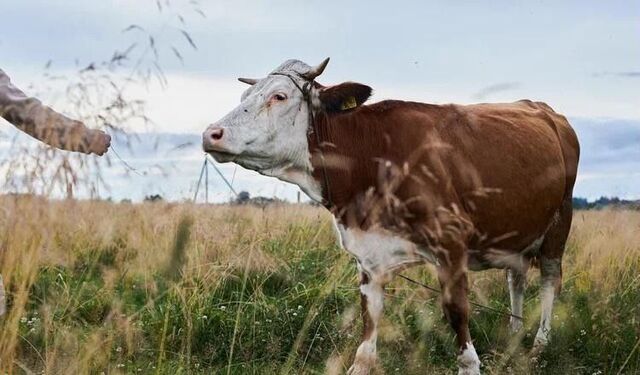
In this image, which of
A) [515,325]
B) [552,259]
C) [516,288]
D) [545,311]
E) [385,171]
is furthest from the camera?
[552,259]

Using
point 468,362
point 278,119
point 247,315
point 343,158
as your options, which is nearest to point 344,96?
point 343,158

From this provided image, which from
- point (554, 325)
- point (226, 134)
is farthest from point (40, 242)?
point (554, 325)

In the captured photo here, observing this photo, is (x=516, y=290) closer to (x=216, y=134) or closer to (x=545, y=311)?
(x=545, y=311)

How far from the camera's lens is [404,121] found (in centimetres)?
584

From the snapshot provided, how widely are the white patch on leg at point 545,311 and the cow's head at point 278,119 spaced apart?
2.09 m

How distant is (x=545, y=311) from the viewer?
6.86 meters

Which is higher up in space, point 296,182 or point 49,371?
point 296,182

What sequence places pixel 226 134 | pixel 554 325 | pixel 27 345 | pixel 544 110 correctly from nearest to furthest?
1. pixel 226 134
2. pixel 27 345
3. pixel 554 325
4. pixel 544 110

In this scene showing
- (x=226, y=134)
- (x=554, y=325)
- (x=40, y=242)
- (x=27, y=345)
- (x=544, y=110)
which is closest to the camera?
(x=40, y=242)

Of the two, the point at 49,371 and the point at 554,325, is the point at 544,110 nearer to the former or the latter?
the point at 554,325

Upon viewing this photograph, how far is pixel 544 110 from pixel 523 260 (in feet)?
4.37

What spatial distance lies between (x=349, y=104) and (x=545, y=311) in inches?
89.9

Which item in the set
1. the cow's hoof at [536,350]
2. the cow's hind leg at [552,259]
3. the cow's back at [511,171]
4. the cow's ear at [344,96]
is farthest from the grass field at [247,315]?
the cow's ear at [344,96]

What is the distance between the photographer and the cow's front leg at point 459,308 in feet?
17.9
